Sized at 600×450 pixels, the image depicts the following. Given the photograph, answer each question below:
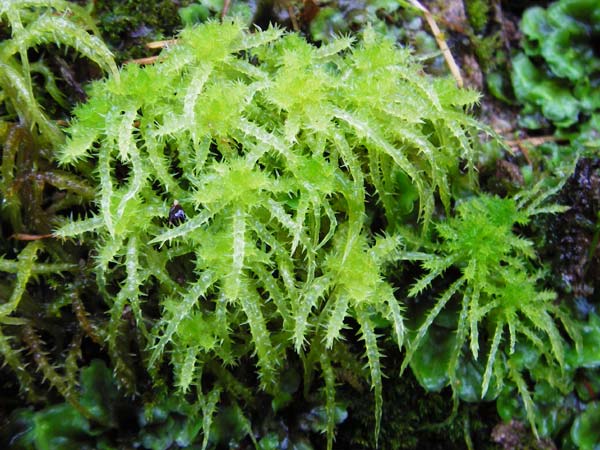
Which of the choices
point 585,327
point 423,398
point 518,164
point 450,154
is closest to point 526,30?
point 518,164

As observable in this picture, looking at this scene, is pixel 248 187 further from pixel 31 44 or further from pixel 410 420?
pixel 410 420

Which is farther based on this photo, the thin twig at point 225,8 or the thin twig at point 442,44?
the thin twig at point 442,44

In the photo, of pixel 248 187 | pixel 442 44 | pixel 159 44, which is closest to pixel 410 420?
pixel 248 187

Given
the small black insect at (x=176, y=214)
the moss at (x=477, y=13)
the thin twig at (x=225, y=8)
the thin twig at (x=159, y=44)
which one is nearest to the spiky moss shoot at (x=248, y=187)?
the small black insect at (x=176, y=214)

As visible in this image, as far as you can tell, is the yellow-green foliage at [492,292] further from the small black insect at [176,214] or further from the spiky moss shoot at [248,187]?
the small black insect at [176,214]

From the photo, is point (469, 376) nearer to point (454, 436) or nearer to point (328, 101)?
point (454, 436)

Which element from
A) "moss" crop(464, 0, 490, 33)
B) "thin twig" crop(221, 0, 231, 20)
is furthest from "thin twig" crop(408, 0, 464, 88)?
"thin twig" crop(221, 0, 231, 20)
